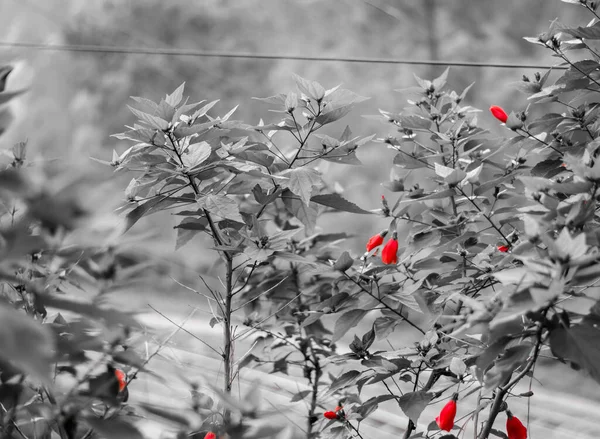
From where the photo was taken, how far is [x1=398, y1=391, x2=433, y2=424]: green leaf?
1138 mm

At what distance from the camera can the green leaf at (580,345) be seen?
0.81 m

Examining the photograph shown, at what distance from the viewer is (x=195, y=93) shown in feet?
28.5

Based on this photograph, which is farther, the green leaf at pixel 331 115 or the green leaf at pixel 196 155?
the green leaf at pixel 331 115

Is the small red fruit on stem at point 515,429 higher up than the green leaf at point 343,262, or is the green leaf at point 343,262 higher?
the green leaf at point 343,262

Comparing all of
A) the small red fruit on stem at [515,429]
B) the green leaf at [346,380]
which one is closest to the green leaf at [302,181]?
the green leaf at [346,380]

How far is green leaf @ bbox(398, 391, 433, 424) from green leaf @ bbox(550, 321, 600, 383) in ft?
1.21

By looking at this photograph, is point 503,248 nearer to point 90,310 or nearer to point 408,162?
point 408,162

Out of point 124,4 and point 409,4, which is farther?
point 124,4

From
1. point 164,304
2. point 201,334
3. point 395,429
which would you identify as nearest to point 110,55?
point 164,304

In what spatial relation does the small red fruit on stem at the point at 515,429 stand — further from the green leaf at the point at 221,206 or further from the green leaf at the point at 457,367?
the green leaf at the point at 221,206

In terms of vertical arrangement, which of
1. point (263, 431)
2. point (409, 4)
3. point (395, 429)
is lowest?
point (263, 431)

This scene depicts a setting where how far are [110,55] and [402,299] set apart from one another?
960 cm

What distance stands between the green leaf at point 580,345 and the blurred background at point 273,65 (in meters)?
3.07

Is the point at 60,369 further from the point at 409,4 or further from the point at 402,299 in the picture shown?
the point at 409,4
